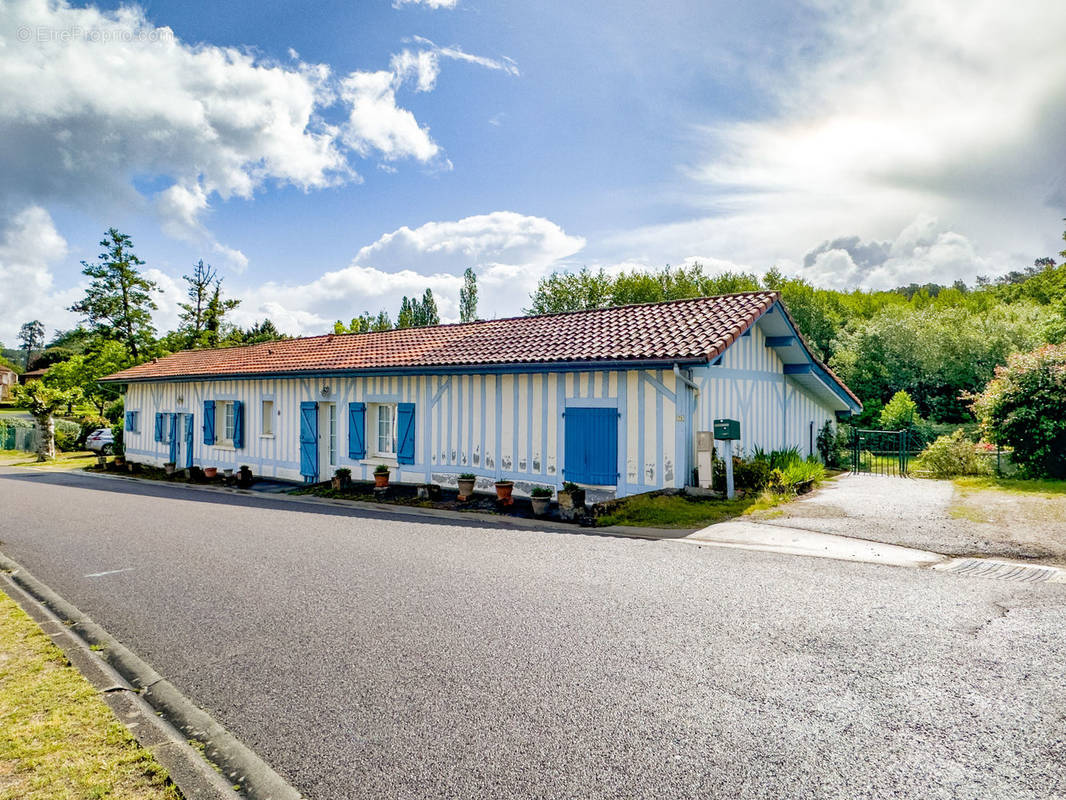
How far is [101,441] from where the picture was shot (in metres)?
30.8

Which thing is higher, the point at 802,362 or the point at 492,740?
the point at 802,362

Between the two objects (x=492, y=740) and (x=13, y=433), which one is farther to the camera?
(x=13, y=433)

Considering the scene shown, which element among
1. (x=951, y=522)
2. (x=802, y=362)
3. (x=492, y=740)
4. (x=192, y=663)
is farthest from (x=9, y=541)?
(x=802, y=362)

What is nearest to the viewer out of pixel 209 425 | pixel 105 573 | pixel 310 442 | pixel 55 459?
pixel 105 573

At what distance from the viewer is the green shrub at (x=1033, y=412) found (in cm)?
1378

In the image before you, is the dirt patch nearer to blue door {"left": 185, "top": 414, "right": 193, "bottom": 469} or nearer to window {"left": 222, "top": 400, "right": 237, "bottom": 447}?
window {"left": 222, "top": 400, "right": 237, "bottom": 447}

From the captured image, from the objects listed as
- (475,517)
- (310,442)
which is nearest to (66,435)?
(310,442)

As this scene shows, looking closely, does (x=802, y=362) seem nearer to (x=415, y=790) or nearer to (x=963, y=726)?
(x=963, y=726)

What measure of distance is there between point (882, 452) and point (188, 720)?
79.3 ft

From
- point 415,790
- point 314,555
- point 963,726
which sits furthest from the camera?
point 314,555

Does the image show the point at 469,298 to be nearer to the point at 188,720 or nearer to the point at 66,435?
the point at 66,435

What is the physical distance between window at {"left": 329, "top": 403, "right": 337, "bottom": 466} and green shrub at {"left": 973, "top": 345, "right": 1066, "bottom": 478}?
51.4 ft

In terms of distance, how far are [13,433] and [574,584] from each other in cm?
3894

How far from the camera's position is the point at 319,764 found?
10.8ft
